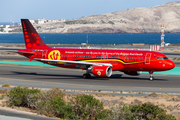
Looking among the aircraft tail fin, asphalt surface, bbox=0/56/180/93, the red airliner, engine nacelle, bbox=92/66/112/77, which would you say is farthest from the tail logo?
engine nacelle, bbox=92/66/112/77

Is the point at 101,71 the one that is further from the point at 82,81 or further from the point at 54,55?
the point at 54,55

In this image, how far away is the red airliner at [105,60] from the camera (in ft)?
139

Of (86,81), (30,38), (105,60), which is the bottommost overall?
(86,81)

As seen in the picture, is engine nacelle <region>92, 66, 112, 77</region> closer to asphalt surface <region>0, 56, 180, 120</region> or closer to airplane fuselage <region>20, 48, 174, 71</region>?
asphalt surface <region>0, 56, 180, 120</region>

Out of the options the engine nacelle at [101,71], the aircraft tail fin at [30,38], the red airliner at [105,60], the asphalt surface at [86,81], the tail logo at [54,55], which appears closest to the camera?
the asphalt surface at [86,81]

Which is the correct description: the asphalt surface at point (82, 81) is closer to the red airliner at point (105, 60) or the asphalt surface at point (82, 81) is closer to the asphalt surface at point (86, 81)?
the asphalt surface at point (86, 81)

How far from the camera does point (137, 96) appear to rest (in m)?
31.6

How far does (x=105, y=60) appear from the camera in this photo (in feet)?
145

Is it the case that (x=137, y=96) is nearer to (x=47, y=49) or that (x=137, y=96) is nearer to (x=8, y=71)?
(x=47, y=49)

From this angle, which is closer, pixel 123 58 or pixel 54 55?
pixel 123 58

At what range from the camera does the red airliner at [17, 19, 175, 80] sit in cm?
4225

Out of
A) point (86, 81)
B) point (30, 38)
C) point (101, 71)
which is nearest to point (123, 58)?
point (101, 71)

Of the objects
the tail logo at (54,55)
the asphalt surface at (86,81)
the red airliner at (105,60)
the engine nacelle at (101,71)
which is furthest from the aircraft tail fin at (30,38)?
the engine nacelle at (101,71)

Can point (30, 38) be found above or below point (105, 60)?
above
